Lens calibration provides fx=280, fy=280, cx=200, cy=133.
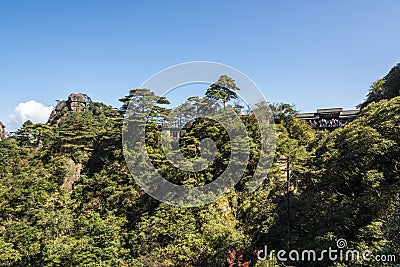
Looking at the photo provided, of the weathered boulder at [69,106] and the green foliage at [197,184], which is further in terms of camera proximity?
the weathered boulder at [69,106]

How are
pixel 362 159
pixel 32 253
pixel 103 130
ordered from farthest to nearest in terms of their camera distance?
pixel 103 130, pixel 32 253, pixel 362 159

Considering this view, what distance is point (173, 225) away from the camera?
11.7m

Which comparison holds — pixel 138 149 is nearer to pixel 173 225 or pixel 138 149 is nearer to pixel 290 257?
pixel 173 225

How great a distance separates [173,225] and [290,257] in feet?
17.4

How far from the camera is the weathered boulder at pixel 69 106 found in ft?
78.8

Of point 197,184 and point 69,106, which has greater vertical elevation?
point 69,106

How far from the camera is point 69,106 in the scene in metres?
24.3

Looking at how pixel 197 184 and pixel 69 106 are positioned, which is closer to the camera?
pixel 197 184

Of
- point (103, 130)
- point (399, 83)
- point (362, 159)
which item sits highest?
point (399, 83)

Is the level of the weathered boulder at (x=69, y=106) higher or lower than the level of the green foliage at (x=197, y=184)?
higher

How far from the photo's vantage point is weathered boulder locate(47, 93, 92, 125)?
2403 centimetres

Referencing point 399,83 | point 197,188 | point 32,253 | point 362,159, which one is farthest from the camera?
point 197,188

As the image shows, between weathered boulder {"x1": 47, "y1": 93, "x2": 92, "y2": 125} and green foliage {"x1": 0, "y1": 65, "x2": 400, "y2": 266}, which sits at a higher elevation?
weathered boulder {"x1": 47, "y1": 93, "x2": 92, "y2": 125}

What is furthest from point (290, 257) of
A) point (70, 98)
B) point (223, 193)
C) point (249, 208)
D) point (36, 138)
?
point (70, 98)
